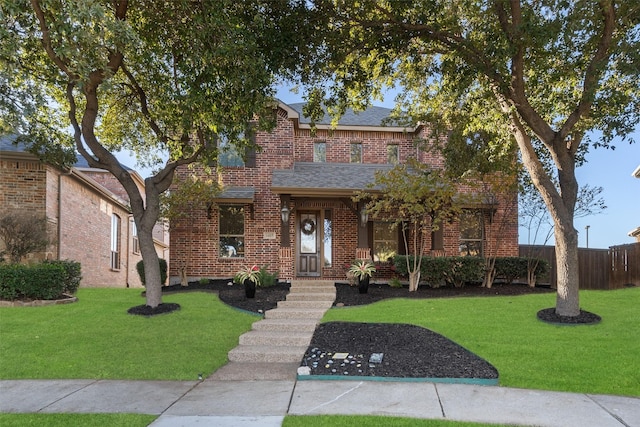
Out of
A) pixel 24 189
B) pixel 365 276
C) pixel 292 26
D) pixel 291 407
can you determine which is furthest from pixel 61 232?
pixel 291 407

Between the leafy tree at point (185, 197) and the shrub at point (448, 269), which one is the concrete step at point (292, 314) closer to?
→ the shrub at point (448, 269)

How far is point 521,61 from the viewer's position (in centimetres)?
882

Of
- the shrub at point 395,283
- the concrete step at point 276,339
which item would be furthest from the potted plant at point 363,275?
the concrete step at point 276,339

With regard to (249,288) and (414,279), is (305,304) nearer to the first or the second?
(249,288)

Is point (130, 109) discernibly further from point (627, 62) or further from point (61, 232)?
point (627, 62)

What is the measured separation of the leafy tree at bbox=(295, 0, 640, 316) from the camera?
8141mm

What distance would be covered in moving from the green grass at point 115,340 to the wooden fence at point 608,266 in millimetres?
12291

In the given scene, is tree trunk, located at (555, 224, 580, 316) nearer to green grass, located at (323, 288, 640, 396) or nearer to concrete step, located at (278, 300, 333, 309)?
green grass, located at (323, 288, 640, 396)

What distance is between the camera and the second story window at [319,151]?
1694 centimetres

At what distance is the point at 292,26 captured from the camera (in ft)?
27.8

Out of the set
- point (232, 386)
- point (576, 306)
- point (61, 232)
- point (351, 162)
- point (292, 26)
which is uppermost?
point (292, 26)

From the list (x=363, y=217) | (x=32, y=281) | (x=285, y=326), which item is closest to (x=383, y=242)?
(x=363, y=217)

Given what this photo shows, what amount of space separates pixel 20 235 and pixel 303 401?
9885mm

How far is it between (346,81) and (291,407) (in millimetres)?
7062
